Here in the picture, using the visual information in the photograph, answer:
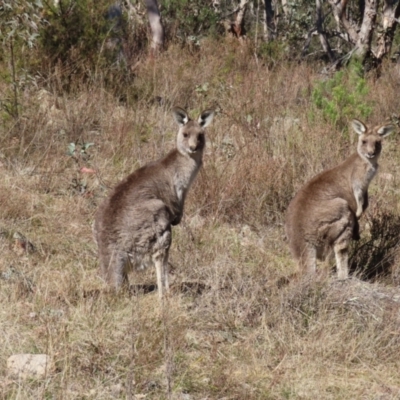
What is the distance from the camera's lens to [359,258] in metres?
6.48

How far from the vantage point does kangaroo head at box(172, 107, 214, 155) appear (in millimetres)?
6254

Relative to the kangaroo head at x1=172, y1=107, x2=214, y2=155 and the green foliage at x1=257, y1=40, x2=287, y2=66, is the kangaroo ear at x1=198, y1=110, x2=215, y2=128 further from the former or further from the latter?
the green foliage at x1=257, y1=40, x2=287, y2=66

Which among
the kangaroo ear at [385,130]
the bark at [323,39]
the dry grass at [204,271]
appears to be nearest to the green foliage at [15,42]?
the dry grass at [204,271]

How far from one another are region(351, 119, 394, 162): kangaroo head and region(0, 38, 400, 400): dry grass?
21.9 inches

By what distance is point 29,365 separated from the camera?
4.01 metres

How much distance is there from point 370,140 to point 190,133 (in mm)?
1555

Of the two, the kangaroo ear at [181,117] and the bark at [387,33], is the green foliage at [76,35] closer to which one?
the kangaroo ear at [181,117]

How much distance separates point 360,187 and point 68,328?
2998 millimetres

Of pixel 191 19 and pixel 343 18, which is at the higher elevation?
pixel 191 19

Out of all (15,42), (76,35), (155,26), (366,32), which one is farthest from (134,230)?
(155,26)

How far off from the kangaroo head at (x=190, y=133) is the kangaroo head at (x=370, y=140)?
132 cm

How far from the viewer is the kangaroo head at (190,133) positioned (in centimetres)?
625

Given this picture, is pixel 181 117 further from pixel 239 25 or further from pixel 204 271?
pixel 239 25

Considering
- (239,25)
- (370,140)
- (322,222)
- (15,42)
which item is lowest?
(322,222)
